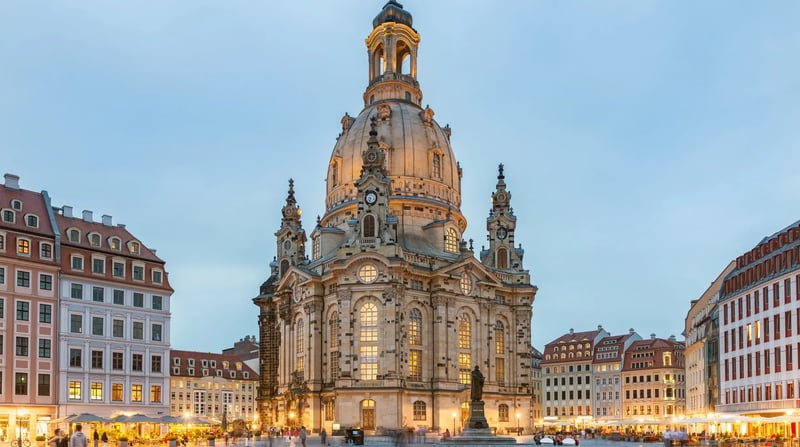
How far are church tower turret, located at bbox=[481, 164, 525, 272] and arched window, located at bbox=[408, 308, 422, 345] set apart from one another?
1807 cm

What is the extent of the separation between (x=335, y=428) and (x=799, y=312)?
151 ft

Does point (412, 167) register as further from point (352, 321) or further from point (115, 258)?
point (115, 258)

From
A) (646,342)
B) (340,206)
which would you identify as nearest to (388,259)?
(340,206)

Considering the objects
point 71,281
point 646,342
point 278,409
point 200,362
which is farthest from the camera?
point 646,342

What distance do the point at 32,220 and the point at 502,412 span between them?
56316 millimetres

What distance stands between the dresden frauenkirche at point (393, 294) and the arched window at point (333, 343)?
20 centimetres

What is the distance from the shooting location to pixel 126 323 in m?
81.0

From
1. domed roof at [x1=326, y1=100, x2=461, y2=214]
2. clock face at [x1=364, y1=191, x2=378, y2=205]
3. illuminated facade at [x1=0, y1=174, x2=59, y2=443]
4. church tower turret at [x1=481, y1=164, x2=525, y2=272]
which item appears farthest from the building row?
church tower turret at [x1=481, y1=164, x2=525, y2=272]

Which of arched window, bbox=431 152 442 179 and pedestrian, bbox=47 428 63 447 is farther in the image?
arched window, bbox=431 152 442 179

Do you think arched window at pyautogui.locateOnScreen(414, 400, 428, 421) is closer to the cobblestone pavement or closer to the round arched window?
the cobblestone pavement

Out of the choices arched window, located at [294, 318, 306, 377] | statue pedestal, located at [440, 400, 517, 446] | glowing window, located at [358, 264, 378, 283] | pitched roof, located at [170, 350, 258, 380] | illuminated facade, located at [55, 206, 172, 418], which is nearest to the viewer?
statue pedestal, located at [440, 400, 517, 446]

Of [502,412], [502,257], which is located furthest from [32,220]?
[502,257]

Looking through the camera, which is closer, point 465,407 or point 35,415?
point 35,415

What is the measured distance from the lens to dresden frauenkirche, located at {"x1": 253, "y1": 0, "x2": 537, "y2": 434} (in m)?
94.3
